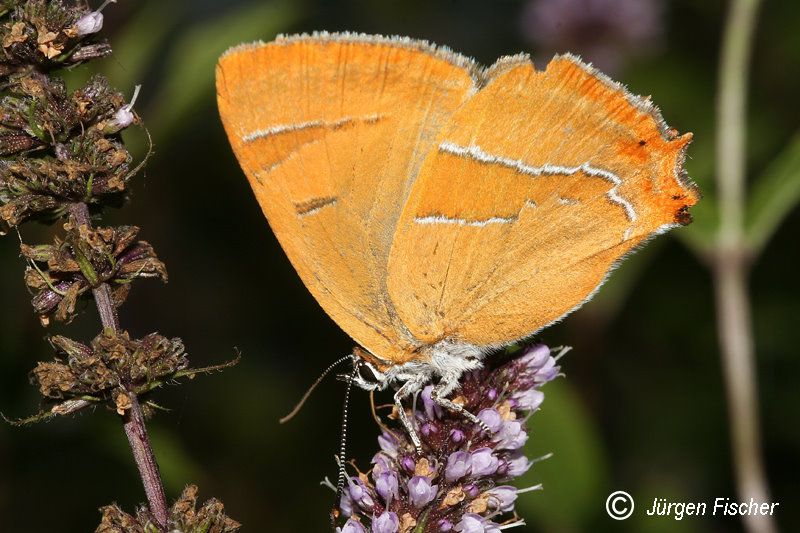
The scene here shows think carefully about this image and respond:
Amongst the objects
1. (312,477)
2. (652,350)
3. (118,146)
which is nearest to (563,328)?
(652,350)

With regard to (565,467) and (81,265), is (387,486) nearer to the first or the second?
Result: (81,265)

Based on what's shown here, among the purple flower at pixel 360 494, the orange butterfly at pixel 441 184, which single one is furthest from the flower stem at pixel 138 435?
the orange butterfly at pixel 441 184

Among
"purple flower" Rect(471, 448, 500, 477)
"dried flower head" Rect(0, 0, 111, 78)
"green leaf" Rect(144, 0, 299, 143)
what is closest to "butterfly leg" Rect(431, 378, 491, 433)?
"purple flower" Rect(471, 448, 500, 477)

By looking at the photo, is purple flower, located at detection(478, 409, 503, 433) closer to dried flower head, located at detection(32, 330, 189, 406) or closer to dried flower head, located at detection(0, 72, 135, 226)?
dried flower head, located at detection(32, 330, 189, 406)

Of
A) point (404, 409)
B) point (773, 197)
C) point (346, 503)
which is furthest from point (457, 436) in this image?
point (773, 197)

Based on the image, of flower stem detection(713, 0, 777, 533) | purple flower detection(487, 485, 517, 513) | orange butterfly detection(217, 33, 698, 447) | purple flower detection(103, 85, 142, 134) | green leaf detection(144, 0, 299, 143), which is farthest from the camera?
green leaf detection(144, 0, 299, 143)

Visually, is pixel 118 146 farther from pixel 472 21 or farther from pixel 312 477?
pixel 472 21
